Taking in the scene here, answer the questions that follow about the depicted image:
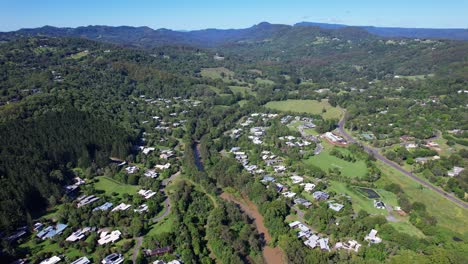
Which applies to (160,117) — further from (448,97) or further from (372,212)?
(448,97)

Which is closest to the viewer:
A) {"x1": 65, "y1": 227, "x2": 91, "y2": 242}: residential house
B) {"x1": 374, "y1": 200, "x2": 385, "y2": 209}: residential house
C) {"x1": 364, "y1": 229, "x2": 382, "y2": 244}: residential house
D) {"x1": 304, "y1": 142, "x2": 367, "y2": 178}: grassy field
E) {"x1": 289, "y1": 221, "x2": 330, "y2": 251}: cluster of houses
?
{"x1": 289, "y1": 221, "x2": 330, "y2": 251}: cluster of houses

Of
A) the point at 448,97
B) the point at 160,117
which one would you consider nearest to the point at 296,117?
the point at 160,117

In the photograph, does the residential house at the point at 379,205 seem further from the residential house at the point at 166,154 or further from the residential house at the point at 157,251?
the residential house at the point at 166,154

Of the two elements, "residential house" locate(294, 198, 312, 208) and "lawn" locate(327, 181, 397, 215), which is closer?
"lawn" locate(327, 181, 397, 215)

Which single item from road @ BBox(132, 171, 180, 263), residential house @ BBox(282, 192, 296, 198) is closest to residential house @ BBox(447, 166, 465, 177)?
residential house @ BBox(282, 192, 296, 198)

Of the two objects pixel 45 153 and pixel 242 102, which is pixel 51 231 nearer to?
pixel 45 153

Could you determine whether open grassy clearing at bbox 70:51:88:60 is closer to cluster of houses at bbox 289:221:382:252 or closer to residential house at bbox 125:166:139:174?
residential house at bbox 125:166:139:174

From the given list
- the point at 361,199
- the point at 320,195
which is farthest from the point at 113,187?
the point at 361,199
